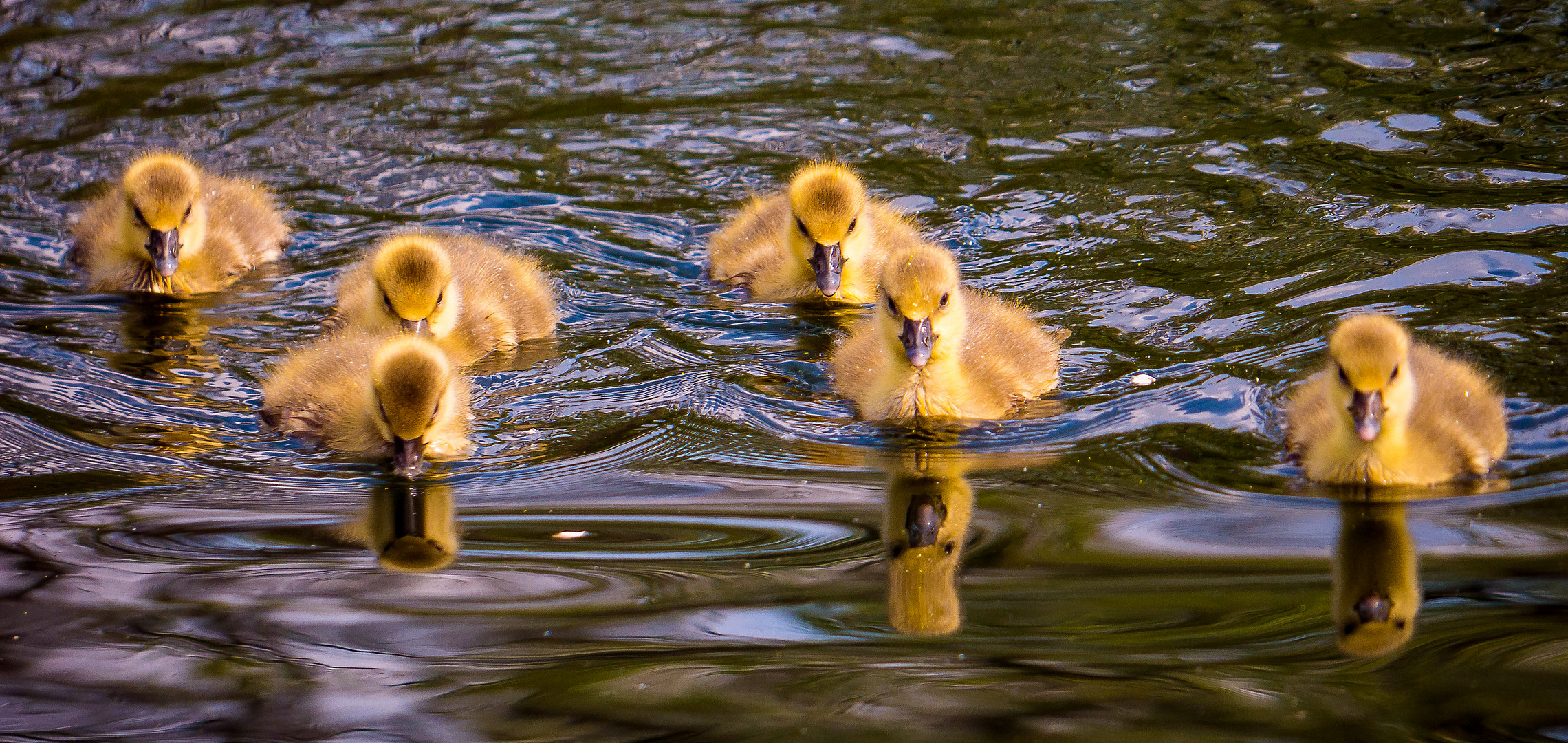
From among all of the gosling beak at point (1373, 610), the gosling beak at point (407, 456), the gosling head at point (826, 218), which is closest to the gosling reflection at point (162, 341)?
the gosling beak at point (407, 456)

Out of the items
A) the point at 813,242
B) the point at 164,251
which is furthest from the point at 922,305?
the point at 164,251

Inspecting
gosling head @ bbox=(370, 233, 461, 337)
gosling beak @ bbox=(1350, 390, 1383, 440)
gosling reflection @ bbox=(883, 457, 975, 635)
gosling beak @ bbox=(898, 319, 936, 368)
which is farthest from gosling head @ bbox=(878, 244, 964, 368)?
gosling head @ bbox=(370, 233, 461, 337)

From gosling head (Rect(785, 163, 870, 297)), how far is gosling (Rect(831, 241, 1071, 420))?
64 cm

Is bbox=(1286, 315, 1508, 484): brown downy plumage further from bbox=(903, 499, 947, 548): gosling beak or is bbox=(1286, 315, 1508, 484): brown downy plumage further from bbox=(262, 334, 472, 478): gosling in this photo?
bbox=(262, 334, 472, 478): gosling

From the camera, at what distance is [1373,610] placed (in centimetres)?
275

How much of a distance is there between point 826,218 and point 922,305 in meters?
0.96

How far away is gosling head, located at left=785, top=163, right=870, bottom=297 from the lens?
505 centimetres

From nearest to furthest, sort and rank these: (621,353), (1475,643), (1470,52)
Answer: (1475,643), (621,353), (1470,52)

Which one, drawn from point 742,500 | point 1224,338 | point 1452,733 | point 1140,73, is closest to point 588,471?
point 742,500

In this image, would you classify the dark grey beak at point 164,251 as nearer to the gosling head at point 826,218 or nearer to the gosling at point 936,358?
the gosling head at point 826,218

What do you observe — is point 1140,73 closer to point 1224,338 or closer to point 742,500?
point 1224,338

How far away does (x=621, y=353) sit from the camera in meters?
4.75

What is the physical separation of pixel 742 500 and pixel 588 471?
0.51m

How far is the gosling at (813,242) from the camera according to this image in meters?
5.06
